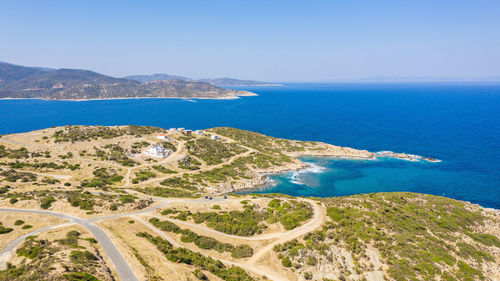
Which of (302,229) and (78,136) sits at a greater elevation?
(78,136)

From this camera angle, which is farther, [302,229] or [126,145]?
[126,145]

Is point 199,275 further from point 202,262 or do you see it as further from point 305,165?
point 305,165

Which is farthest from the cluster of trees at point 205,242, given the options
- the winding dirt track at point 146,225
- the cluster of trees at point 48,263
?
the cluster of trees at point 48,263

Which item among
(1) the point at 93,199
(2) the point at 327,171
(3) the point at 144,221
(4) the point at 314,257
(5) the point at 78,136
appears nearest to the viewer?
(4) the point at 314,257

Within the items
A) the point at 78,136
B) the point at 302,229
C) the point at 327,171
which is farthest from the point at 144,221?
the point at 327,171

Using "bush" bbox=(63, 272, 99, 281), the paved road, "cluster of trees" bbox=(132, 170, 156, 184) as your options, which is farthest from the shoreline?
"bush" bbox=(63, 272, 99, 281)

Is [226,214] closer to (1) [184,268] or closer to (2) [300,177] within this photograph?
(1) [184,268]

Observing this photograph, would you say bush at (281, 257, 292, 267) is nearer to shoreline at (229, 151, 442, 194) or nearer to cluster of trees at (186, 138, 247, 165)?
shoreline at (229, 151, 442, 194)
